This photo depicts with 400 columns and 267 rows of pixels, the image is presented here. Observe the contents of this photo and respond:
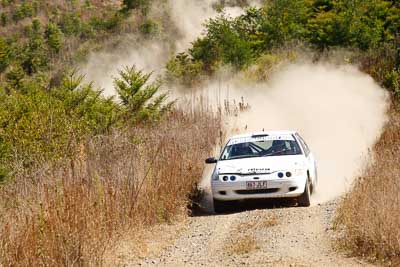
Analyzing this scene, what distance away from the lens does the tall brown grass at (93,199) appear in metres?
7.37

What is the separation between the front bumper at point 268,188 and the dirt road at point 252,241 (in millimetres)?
310

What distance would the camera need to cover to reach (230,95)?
33375 millimetres

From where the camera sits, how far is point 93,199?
880cm

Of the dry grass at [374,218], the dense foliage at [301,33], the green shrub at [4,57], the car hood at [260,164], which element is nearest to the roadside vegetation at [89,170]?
the car hood at [260,164]

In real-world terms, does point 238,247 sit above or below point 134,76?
below

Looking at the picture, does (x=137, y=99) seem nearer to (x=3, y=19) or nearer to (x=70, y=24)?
(x=70, y=24)

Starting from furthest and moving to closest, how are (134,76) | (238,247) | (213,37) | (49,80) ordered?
(49,80) → (213,37) → (134,76) → (238,247)

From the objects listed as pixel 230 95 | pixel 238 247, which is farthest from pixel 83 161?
pixel 230 95

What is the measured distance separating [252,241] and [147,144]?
14.2 ft

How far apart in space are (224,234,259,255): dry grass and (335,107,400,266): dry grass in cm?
118

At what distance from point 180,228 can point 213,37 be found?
107 ft

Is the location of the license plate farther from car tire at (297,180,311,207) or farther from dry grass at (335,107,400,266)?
dry grass at (335,107,400,266)

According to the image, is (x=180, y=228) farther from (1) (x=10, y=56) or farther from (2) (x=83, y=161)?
(1) (x=10, y=56)

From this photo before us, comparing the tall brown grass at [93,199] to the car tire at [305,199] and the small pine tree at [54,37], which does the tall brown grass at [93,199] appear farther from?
the small pine tree at [54,37]
